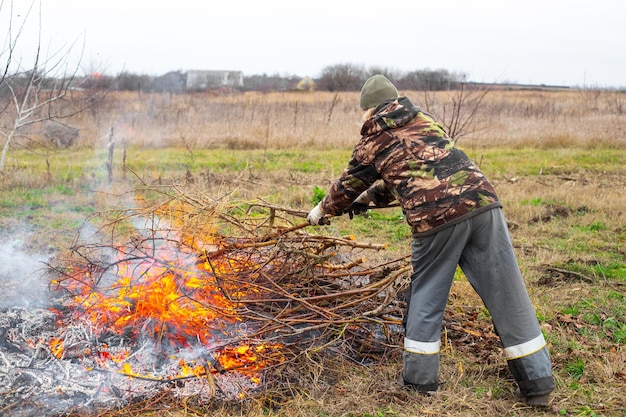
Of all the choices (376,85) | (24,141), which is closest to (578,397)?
(376,85)

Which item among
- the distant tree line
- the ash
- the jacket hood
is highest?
the distant tree line

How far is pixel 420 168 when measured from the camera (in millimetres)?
3812

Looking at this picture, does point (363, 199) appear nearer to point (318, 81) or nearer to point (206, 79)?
point (206, 79)

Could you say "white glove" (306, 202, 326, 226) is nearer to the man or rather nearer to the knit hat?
the man

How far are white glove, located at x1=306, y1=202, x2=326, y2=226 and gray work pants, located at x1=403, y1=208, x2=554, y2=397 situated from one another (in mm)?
902

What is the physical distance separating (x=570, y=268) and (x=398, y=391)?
11.8 ft

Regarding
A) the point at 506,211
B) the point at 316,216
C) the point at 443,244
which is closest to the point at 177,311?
the point at 316,216

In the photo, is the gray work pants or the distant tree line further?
the distant tree line

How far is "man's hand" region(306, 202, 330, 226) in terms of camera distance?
4477 millimetres

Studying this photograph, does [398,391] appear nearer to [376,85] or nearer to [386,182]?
[386,182]

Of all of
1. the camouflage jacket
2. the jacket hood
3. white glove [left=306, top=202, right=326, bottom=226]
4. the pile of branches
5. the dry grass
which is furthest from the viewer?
the dry grass

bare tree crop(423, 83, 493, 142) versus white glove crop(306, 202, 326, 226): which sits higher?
bare tree crop(423, 83, 493, 142)

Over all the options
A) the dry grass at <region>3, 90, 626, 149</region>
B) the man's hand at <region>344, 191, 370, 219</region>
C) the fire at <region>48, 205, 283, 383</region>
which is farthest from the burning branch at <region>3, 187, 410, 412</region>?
the dry grass at <region>3, 90, 626, 149</region>

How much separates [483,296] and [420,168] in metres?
0.98
